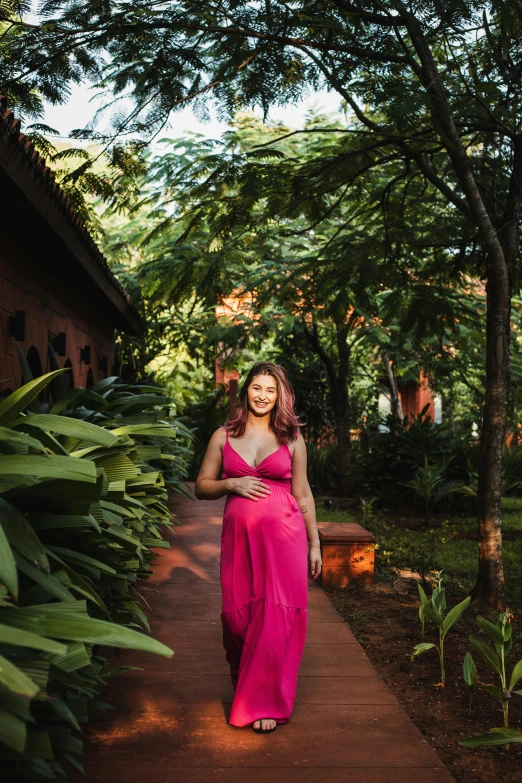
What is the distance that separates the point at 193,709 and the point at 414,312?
5.13 metres

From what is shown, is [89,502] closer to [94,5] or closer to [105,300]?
[94,5]

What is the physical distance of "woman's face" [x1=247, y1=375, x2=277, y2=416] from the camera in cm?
405

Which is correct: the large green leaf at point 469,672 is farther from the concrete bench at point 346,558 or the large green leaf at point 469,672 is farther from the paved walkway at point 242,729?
the concrete bench at point 346,558


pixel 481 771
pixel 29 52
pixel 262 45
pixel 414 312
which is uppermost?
pixel 262 45

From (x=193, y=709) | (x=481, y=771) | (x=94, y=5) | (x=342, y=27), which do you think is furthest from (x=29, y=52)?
(x=481, y=771)

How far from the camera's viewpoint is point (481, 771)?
3.36 m

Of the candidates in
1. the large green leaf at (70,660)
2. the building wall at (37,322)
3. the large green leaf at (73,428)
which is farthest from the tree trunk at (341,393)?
the large green leaf at (70,660)

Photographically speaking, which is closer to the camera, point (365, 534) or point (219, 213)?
point (365, 534)

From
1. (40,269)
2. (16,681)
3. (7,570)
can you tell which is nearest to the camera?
(16,681)

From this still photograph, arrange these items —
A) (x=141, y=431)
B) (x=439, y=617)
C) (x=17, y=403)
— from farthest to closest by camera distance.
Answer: (x=141, y=431)
(x=439, y=617)
(x=17, y=403)

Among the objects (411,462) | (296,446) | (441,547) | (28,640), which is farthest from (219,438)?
(411,462)

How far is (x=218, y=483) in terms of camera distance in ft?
13.0

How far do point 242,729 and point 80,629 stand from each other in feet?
6.10

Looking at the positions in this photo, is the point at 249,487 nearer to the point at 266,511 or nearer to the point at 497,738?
the point at 266,511
